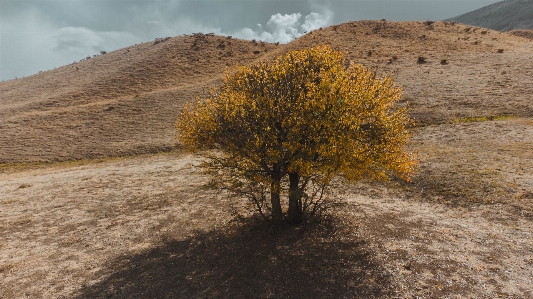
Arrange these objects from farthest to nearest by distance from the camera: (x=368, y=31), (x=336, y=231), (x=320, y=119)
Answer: (x=368, y=31)
(x=336, y=231)
(x=320, y=119)

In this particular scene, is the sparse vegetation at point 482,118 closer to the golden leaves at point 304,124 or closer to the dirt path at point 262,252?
the dirt path at point 262,252

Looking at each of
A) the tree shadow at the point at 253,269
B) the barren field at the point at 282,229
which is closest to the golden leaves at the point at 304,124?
the tree shadow at the point at 253,269

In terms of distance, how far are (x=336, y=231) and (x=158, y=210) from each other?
14380 millimetres

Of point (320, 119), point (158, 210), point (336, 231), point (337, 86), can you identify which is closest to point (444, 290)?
point (336, 231)

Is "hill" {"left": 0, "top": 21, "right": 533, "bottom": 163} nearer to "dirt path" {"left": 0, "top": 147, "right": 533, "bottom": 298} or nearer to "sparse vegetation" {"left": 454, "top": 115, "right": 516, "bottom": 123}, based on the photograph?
"sparse vegetation" {"left": 454, "top": 115, "right": 516, "bottom": 123}

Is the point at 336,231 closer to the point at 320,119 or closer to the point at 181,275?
the point at 320,119

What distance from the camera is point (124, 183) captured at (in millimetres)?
32094

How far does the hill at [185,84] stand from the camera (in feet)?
153

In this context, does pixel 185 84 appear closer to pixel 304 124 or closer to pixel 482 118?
pixel 482 118

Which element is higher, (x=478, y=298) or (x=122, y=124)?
(x=122, y=124)

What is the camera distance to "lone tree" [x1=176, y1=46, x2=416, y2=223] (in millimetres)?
13469

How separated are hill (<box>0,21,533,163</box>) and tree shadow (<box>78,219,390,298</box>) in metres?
31.9

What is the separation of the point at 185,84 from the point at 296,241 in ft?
214

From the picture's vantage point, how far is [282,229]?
707 inches
